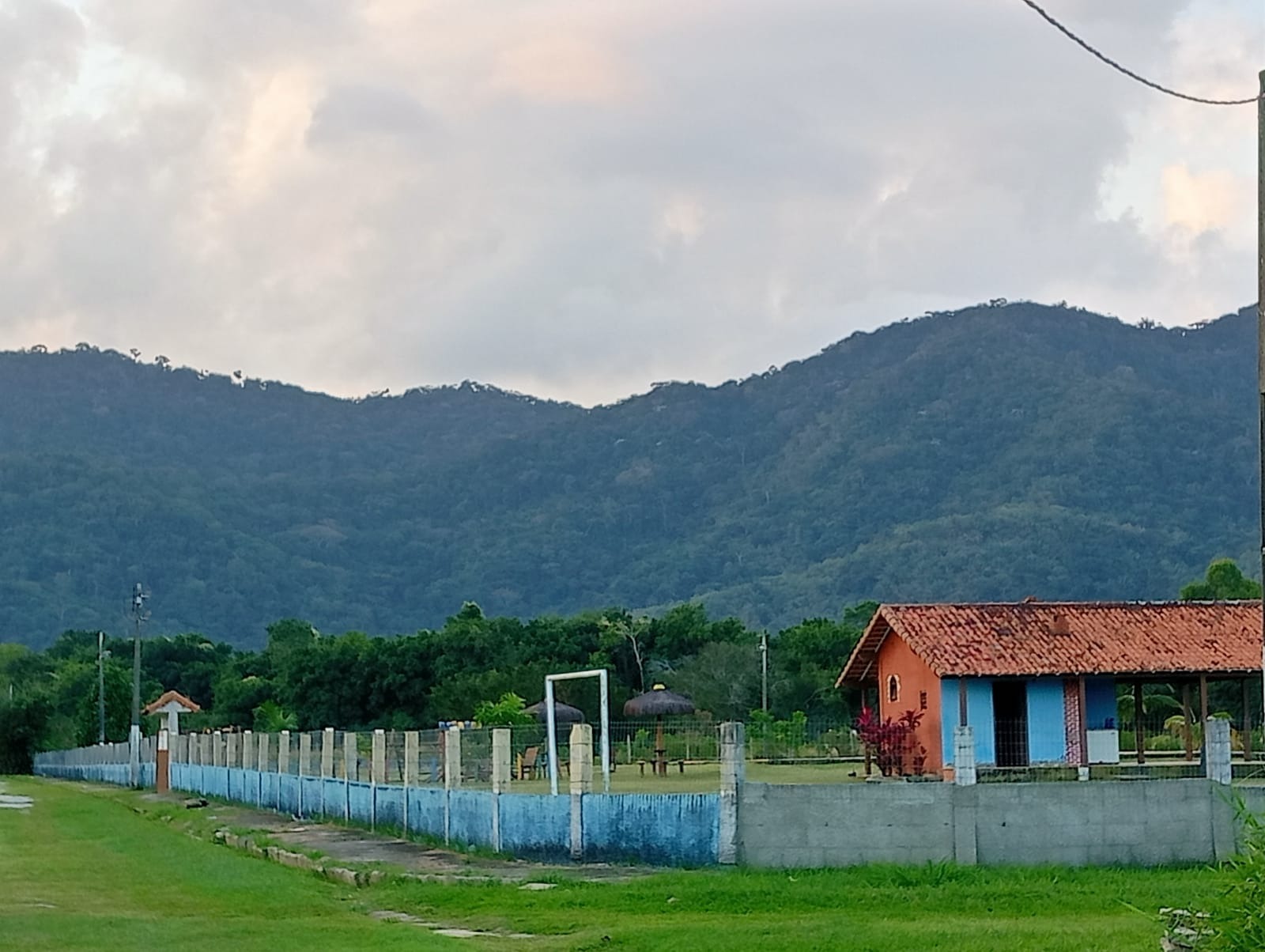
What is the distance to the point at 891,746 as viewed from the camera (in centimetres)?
3069

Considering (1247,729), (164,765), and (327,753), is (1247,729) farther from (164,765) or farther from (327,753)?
(164,765)

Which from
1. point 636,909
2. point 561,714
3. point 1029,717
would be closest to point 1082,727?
point 1029,717

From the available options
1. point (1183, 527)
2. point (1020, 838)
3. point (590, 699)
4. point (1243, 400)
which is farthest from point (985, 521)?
point (1020, 838)

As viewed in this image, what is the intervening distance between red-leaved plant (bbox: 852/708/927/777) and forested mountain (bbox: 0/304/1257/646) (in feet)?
274

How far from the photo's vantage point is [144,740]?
6072 centimetres

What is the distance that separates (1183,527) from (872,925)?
Answer: 12081cm

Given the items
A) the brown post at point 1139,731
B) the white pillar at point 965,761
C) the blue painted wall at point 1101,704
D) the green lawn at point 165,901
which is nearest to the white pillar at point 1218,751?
the white pillar at point 965,761

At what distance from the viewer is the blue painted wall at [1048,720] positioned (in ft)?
108

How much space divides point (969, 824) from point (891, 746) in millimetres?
10844

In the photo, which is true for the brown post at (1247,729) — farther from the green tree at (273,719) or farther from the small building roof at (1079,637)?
the green tree at (273,719)

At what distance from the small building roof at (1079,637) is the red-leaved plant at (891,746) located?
4.32 feet

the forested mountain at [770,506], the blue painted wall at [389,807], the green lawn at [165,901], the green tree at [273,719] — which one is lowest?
the green lawn at [165,901]

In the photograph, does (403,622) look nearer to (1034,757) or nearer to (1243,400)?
(1243,400)

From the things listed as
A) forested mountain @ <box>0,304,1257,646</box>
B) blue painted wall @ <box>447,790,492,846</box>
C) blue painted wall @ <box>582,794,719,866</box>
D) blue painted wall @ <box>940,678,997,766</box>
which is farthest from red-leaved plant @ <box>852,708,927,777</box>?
forested mountain @ <box>0,304,1257,646</box>
